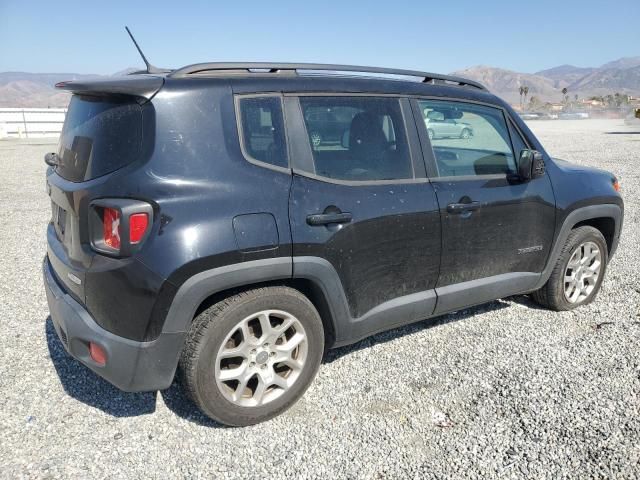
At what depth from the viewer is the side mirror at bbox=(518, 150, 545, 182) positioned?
3488 millimetres

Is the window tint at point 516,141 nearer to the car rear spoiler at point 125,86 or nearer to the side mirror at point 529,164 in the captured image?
the side mirror at point 529,164

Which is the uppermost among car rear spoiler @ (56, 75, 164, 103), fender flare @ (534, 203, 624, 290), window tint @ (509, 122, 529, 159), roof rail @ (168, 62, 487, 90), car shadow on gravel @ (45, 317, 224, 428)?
roof rail @ (168, 62, 487, 90)

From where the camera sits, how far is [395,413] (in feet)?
9.43

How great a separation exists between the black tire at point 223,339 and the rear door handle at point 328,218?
1.25ft

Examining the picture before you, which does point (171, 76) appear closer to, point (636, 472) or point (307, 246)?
point (307, 246)

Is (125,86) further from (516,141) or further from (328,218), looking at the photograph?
(516,141)

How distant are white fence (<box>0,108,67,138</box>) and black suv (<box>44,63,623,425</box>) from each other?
105 ft

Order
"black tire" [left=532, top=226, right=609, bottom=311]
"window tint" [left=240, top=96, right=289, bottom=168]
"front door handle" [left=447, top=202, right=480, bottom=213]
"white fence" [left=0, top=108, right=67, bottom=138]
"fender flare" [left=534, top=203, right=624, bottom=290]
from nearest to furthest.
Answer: "window tint" [left=240, top=96, right=289, bottom=168] < "front door handle" [left=447, top=202, right=480, bottom=213] < "fender flare" [left=534, top=203, right=624, bottom=290] < "black tire" [left=532, top=226, right=609, bottom=311] < "white fence" [left=0, top=108, right=67, bottom=138]

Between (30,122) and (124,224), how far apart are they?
113 feet

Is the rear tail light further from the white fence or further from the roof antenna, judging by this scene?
the white fence

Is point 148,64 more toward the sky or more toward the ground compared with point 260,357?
more toward the sky

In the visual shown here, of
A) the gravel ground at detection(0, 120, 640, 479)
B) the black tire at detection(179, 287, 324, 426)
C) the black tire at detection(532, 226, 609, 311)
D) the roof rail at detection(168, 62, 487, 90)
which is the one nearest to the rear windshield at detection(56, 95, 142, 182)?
the roof rail at detection(168, 62, 487, 90)

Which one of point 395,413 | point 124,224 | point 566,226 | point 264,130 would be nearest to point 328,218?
point 264,130

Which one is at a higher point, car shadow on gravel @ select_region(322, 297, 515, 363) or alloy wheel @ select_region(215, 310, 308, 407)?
alloy wheel @ select_region(215, 310, 308, 407)
